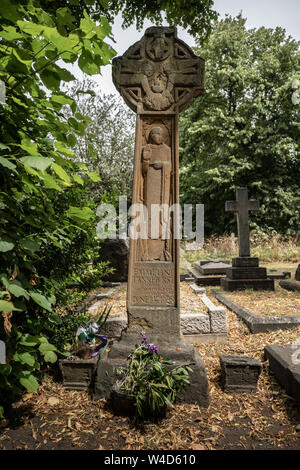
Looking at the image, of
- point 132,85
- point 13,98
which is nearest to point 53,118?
point 13,98

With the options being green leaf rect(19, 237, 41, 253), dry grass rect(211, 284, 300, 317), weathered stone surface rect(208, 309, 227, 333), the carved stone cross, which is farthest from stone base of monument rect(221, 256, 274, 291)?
green leaf rect(19, 237, 41, 253)

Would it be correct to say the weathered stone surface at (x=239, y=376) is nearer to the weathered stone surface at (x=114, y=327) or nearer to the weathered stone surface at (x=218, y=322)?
the weathered stone surface at (x=218, y=322)

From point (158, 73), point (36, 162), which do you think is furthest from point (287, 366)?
point (158, 73)

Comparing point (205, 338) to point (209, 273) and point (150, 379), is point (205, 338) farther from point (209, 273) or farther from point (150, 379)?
point (209, 273)

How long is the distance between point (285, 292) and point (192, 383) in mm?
5764

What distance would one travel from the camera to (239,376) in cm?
302

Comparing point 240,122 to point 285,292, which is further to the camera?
point 240,122

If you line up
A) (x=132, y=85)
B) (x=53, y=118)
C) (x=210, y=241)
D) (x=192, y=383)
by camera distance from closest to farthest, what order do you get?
(x=53, y=118) → (x=192, y=383) → (x=132, y=85) → (x=210, y=241)

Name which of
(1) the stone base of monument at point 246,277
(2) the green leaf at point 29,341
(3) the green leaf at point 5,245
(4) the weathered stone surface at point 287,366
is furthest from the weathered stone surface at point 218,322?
(1) the stone base of monument at point 246,277

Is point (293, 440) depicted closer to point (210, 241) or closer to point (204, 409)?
point (204, 409)

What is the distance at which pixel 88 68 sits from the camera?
155 cm

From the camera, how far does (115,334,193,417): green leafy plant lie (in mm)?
2434

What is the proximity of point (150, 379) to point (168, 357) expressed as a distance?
0.41 m

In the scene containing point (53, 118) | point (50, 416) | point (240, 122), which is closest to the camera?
point (53, 118)
